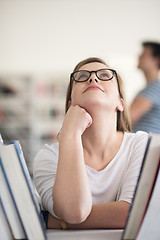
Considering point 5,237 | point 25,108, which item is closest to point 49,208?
point 5,237

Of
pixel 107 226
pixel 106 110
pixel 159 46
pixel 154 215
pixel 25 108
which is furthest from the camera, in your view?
pixel 25 108

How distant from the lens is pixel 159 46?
1.88 meters

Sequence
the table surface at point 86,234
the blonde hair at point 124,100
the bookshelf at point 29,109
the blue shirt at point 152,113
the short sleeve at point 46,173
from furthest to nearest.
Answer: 1. the bookshelf at point 29,109
2. the blue shirt at point 152,113
3. the blonde hair at point 124,100
4. the short sleeve at point 46,173
5. the table surface at point 86,234

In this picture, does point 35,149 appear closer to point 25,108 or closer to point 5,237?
point 25,108

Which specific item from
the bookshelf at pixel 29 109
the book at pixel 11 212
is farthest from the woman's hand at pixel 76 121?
the bookshelf at pixel 29 109

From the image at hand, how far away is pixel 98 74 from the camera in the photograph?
2.78ft

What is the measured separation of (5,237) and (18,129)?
168 inches

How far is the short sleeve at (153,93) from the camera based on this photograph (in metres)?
1.68

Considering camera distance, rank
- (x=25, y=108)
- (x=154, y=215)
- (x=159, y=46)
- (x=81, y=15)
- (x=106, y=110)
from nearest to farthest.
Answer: (x=154, y=215)
(x=106, y=110)
(x=159, y=46)
(x=25, y=108)
(x=81, y=15)

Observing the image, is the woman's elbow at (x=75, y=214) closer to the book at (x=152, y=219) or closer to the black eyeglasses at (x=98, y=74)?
the book at (x=152, y=219)

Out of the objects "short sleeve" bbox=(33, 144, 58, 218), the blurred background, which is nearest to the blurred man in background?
"short sleeve" bbox=(33, 144, 58, 218)

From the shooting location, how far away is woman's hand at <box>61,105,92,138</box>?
747 mm

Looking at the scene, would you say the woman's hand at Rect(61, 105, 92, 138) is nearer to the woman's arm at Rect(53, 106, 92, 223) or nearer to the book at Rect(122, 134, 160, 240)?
the woman's arm at Rect(53, 106, 92, 223)

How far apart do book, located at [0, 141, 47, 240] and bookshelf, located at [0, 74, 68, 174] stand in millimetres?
4177
